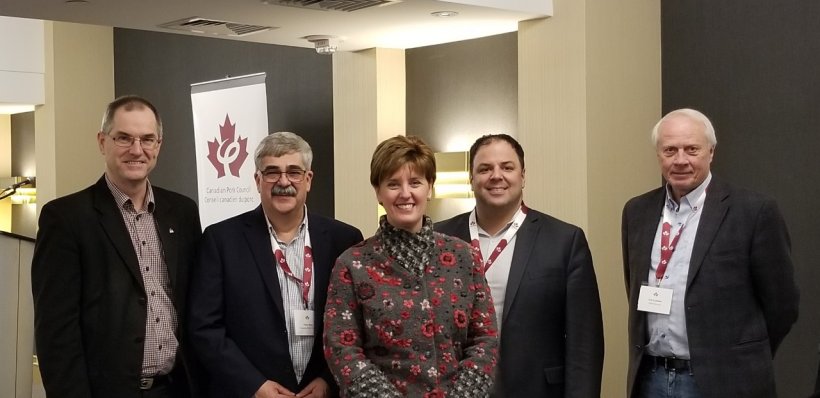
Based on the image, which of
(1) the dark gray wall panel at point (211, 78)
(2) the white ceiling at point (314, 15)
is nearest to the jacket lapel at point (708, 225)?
(2) the white ceiling at point (314, 15)

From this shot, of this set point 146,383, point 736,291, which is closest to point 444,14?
point 736,291

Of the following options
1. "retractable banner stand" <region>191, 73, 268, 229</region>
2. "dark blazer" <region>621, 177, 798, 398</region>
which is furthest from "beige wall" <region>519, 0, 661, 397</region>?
"retractable banner stand" <region>191, 73, 268, 229</region>

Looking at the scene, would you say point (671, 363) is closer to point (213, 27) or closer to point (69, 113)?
point (213, 27)

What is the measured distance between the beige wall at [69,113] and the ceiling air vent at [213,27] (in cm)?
502

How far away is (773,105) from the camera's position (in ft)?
15.7

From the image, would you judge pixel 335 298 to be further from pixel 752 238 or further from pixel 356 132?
pixel 356 132

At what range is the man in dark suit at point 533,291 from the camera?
3227 millimetres

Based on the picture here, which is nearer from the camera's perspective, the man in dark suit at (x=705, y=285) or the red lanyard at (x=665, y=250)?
the man in dark suit at (x=705, y=285)

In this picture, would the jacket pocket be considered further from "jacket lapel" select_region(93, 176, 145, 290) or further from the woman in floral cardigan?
"jacket lapel" select_region(93, 176, 145, 290)

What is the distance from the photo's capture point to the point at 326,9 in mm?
5082

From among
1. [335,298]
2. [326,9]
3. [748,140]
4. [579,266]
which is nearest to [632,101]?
[748,140]

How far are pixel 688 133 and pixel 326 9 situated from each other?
236cm

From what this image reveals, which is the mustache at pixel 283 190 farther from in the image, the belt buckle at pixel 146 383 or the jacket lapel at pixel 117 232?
the belt buckle at pixel 146 383

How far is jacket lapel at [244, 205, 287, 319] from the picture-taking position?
304cm
